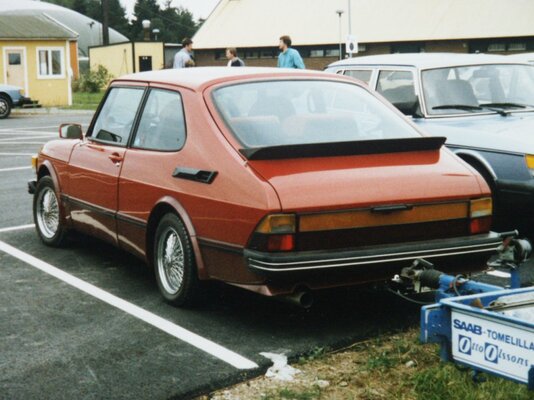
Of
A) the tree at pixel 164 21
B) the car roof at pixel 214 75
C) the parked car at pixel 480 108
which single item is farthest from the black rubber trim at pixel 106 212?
the tree at pixel 164 21

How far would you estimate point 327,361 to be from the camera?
514 centimetres

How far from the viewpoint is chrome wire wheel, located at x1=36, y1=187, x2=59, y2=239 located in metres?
8.26

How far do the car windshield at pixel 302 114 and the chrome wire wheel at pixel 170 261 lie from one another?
33.6 inches

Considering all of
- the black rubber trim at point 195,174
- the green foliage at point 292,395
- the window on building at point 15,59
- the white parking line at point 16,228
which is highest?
the window on building at point 15,59

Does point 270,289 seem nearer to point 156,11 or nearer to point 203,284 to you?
point 203,284

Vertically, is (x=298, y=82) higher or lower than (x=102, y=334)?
higher

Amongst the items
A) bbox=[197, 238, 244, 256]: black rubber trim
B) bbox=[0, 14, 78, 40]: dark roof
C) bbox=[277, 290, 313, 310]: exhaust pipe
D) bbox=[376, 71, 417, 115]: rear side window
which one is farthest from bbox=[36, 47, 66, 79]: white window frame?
bbox=[277, 290, 313, 310]: exhaust pipe

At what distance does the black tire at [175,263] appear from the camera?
5.92 m

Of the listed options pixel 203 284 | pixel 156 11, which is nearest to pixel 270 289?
pixel 203 284

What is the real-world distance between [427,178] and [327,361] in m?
1.33

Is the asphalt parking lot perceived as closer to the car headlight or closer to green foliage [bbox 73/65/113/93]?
the car headlight

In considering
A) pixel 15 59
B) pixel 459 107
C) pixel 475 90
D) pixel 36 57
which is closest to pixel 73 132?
pixel 459 107

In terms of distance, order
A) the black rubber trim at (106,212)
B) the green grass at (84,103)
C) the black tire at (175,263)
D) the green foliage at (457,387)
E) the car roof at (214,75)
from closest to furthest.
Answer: the green foliage at (457,387), the black tire at (175,263), the car roof at (214,75), the black rubber trim at (106,212), the green grass at (84,103)

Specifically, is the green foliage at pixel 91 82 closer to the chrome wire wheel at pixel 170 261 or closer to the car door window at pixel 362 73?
the car door window at pixel 362 73
